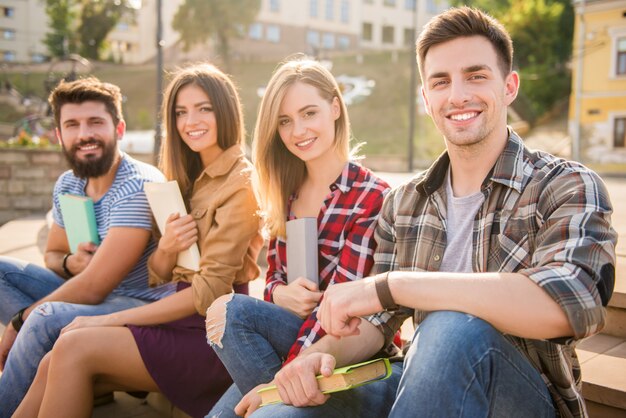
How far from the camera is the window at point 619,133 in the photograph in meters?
23.9

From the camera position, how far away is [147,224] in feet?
9.73

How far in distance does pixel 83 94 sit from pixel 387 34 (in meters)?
57.2

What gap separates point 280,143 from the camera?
8.70ft

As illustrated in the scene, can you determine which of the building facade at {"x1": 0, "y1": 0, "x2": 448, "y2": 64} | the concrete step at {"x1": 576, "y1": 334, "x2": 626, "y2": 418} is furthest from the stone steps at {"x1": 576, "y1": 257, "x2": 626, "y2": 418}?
the building facade at {"x1": 0, "y1": 0, "x2": 448, "y2": 64}

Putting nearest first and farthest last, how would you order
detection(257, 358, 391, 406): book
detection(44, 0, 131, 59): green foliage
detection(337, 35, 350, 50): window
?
detection(257, 358, 391, 406): book → detection(44, 0, 131, 59): green foliage → detection(337, 35, 350, 50): window

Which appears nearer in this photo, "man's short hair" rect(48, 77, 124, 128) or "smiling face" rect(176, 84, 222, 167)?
"smiling face" rect(176, 84, 222, 167)

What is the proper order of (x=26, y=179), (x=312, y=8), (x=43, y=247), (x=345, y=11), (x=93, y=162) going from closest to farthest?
1. (x=93, y=162)
2. (x=43, y=247)
3. (x=26, y=179)
4. (x=312, y=8)
5. (x=345, y=11)

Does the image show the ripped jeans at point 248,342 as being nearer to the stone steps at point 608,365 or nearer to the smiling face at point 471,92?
the smiling face at point 471,92

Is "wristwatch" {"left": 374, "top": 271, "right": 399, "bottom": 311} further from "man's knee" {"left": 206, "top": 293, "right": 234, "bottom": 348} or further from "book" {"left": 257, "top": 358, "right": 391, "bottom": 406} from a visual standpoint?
"man's knee" {"left": 206, "top": 293, "right": 234, "bottom": 348}

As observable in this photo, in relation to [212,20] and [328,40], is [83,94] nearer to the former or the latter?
[212,20]

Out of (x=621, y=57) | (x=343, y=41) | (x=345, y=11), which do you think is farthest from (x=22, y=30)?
(x=621, y=57)

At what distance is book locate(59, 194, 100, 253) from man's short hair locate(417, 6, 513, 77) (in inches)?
76.4

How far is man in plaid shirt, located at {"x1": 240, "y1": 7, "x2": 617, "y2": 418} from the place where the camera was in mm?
1498

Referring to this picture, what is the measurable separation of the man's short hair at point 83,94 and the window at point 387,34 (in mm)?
56701
